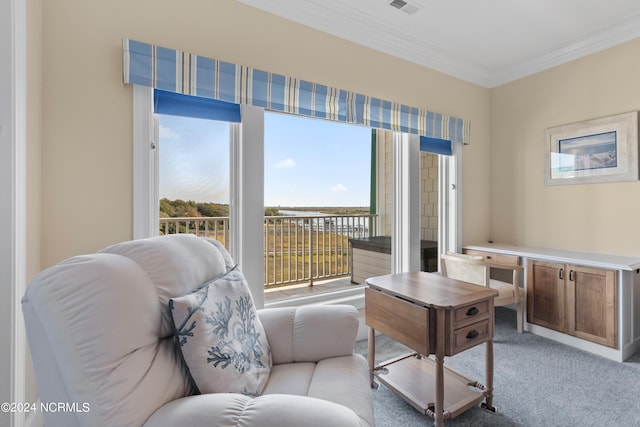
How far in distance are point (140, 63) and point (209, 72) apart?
376 mm

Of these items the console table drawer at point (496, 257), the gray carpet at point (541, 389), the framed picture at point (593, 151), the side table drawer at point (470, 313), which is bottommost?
the gray carpet at point (541, 389)

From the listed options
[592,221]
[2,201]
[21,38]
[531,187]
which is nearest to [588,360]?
[592,221]

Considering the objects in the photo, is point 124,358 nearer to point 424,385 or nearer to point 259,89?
point 424,385

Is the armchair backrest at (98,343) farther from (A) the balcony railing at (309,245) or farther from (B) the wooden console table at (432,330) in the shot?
(A) the balcony railing at (309,245)

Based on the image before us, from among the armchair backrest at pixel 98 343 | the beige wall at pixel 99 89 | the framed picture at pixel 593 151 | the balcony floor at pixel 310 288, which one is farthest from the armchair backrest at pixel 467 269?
the armchair backrest at pixel 98 343

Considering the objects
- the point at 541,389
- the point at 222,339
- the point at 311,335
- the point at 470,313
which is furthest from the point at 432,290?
the point at 222,339

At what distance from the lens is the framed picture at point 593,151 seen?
258cm

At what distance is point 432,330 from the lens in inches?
59.4

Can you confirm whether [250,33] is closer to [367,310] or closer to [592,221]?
[367,310]

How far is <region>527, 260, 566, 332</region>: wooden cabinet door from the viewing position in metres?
2.59

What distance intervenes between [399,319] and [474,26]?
254cm

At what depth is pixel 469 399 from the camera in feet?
5.45

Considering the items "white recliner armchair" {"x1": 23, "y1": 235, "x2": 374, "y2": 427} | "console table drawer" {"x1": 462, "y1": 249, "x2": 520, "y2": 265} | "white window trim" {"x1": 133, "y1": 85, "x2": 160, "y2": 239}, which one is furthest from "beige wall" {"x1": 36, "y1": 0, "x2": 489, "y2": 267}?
"console table drawer" {"x1": 462, "y1": 249, "x2": 520, "y2": 265}

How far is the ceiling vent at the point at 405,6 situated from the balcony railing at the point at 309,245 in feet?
8.11
